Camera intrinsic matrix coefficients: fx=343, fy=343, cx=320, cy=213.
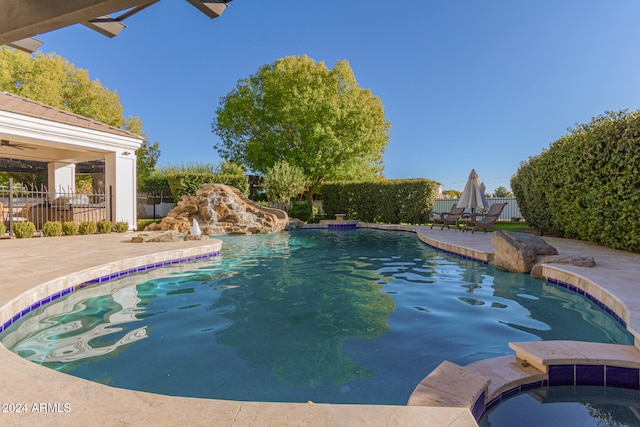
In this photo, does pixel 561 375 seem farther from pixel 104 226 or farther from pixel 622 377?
pixel 104 226

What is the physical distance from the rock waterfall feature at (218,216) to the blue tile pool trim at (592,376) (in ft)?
46.3

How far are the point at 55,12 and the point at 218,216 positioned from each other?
13.4 m

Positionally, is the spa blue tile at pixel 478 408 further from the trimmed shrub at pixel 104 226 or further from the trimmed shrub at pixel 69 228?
the trimmed shrub at pixel 104 226

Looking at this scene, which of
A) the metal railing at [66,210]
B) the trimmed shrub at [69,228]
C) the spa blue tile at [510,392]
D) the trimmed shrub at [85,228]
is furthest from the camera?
the metal railing at [66,210]

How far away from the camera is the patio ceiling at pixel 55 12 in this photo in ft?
10.0

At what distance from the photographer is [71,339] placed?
385cm

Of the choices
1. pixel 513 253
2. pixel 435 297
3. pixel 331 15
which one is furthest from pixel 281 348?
pixel 331 15

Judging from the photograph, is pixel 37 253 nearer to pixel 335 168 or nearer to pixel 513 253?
pixel 513 253

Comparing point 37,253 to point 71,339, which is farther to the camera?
point 37,253

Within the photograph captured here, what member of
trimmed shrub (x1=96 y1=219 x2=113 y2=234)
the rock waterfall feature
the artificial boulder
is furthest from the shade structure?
trimmed shrub (x1=96 y1=219 x2=113 y2=234)

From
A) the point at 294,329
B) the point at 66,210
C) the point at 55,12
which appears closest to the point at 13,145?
the point at 66,210

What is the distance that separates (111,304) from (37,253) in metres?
4.19

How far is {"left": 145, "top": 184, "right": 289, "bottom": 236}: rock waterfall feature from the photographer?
1546 cm

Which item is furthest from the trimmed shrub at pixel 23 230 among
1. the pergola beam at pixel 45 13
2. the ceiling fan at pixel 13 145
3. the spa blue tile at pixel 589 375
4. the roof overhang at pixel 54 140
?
the spa blue tile at pixel 589 375
